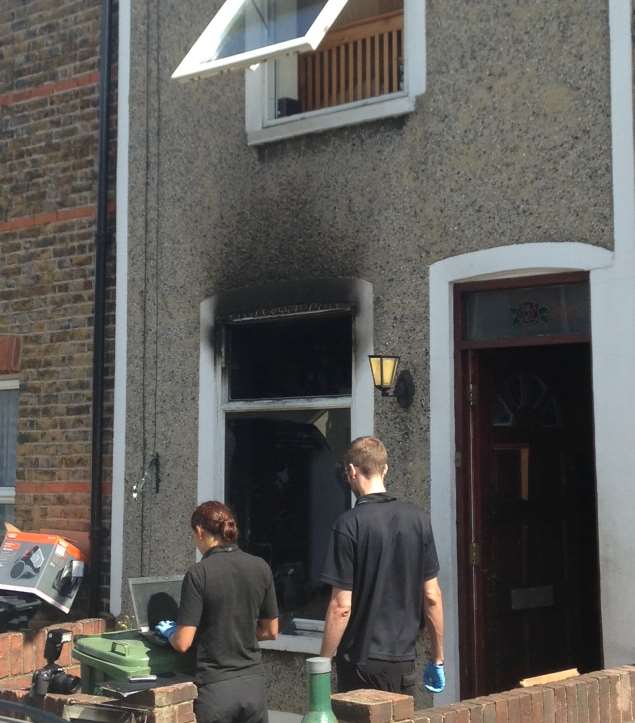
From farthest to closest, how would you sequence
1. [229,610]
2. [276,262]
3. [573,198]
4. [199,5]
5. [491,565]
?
[199,5] → [276,262] → [491,565] → [573,198] → [229,610]

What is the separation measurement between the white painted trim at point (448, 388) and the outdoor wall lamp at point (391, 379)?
0.53 feet

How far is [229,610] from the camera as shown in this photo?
5375 mm

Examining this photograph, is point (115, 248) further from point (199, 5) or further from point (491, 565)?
point (491, 565)

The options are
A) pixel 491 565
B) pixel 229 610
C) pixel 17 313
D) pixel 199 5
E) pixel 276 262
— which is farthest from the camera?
pixel 17 313

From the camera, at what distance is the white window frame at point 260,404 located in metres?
7.56

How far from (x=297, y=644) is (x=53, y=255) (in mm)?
3576

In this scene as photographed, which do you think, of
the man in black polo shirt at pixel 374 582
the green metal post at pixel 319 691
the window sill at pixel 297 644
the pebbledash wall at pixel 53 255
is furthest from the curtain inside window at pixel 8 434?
the green metal post at pixel 319 691

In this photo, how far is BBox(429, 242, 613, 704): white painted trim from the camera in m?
6.97

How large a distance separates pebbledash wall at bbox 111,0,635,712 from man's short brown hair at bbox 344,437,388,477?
1.51 m

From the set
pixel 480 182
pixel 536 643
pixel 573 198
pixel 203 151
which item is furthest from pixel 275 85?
pixel 536 643

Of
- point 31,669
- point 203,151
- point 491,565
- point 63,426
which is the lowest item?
point 31,669

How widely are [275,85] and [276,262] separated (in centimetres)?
124

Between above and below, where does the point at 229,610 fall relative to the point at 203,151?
below

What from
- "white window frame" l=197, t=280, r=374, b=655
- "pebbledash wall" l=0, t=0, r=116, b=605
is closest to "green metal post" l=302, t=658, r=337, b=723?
"white window frame" l=197, t=280, r=374, b=655
